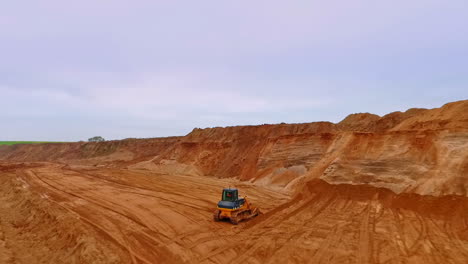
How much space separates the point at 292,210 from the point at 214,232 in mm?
5121

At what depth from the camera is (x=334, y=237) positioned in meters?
10.8

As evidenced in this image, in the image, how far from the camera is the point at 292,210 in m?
15.2

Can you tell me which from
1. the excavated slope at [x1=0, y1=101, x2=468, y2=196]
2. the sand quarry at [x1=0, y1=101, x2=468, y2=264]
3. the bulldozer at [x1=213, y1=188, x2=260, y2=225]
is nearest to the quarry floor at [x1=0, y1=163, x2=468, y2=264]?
the sand quarry at [x1=0, y1=101, x2=468, y2=264]

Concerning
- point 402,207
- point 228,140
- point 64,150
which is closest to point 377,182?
point 402,207

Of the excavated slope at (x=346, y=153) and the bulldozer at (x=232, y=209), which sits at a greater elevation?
the excavated slope at (x=346, y=153)

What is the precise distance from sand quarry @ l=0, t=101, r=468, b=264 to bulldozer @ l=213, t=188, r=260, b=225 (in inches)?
16.8

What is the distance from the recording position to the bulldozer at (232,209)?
12.9 meters

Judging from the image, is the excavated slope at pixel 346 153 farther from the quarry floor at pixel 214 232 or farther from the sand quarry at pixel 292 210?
the quarry floor at pixel 214 232

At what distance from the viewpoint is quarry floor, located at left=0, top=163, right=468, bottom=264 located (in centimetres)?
929

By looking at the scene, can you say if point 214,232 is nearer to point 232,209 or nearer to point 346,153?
point 232,209

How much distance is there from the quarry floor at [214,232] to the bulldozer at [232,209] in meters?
0.36

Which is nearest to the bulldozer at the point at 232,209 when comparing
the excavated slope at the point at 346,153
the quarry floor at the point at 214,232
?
the quarry floor at the point at 214,232

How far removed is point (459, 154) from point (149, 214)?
54.9 feet

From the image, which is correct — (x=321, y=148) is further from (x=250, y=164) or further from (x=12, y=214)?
(x=12, y=214)
